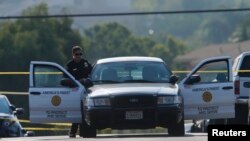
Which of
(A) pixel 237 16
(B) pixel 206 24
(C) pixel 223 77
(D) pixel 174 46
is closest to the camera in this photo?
(C) pixel 223 77

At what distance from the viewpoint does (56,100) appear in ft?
78.8

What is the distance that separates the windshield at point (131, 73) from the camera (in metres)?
23.4

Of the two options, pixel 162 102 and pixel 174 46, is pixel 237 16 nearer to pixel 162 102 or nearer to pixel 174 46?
pixel 174 46

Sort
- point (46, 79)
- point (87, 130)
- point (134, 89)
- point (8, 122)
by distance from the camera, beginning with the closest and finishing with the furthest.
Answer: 1. point (134, 89)
2. point (87, 130)
3. point (46, 79)
4. point (8, 122)

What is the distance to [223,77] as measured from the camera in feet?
79.9

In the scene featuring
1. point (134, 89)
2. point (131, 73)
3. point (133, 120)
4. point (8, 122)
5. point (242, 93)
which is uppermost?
point (131, 73)

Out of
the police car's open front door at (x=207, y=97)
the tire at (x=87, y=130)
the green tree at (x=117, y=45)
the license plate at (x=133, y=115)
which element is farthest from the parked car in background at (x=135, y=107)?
the green tree at (x=117, y=45)

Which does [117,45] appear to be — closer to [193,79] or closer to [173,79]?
[193,79]

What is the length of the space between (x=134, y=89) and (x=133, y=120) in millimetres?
592

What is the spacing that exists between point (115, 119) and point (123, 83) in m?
1.15

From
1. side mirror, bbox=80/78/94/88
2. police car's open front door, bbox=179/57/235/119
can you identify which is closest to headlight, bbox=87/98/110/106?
side mirror, bbox=80/78/94/88

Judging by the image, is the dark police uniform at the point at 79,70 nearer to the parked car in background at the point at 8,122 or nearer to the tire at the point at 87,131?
the tire at the point at 87,131

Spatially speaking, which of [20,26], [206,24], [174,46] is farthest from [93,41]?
[206,24]

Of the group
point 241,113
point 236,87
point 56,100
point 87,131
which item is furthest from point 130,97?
point 241,113
